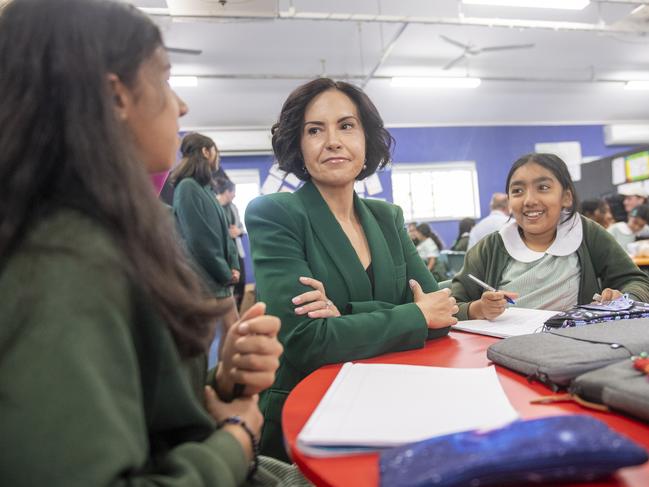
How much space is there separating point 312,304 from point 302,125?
0.66m

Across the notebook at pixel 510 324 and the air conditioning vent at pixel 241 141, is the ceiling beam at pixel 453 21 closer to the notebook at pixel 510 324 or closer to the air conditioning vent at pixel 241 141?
the air conditioning vent at pixel 241 141

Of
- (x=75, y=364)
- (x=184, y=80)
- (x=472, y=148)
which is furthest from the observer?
(x=472, y=148)

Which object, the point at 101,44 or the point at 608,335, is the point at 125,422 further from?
the point at 608,335

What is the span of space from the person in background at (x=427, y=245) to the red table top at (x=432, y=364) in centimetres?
512

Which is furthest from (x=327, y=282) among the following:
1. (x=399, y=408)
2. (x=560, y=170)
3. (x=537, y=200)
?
(x=560, y=170)

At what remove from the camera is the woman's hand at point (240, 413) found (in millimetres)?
629

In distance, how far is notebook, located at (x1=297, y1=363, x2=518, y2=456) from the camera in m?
0.58

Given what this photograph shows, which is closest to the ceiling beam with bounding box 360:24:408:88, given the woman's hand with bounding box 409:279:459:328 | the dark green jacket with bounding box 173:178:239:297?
the dark green jacket with bounding box 173:178:239:297

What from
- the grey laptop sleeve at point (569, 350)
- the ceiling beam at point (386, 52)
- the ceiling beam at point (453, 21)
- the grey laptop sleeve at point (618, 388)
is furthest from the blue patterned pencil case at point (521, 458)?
the ceiling beam at point (386, 52)

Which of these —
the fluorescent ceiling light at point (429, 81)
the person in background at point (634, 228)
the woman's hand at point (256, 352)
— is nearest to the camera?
the woman's hand at point (256, 352)

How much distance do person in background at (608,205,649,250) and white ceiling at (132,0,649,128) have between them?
2.30 m

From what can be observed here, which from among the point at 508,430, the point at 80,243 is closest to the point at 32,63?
the point at 80,243

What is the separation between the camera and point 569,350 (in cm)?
81

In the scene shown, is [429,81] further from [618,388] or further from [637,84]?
[618,388]
